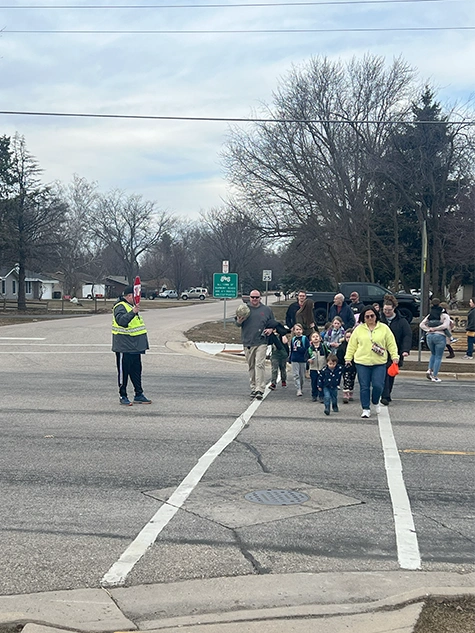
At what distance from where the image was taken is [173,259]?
353ft

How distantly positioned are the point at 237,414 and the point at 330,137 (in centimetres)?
2588

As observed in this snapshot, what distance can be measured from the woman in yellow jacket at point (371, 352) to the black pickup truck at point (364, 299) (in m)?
18.5

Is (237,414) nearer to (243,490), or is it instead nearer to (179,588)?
(243,490)

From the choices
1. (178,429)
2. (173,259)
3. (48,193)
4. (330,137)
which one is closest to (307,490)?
(178,429)

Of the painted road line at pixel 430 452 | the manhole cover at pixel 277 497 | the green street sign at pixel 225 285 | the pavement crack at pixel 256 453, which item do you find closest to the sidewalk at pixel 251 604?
the manhole cover at pixel 277 497

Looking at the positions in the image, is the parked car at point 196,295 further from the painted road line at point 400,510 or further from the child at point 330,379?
the painted road line at point 400,510

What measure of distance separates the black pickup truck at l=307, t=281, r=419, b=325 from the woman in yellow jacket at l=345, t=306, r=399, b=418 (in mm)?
18481

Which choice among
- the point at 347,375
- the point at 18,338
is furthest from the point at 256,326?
the point at 18,338

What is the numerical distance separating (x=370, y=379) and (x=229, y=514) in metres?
5.35

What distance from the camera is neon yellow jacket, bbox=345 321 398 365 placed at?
35.0 feet

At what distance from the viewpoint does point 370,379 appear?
10.9 m

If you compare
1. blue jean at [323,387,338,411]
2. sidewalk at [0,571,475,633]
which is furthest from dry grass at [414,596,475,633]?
blue jean at [323,387,338,411]

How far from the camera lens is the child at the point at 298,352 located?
12922 millimetres

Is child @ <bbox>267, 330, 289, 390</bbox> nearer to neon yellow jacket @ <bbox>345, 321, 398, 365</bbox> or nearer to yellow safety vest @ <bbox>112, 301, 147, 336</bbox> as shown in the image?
neon yellow jacket @ <bbox>345, 321, 398, 365</bbox>
